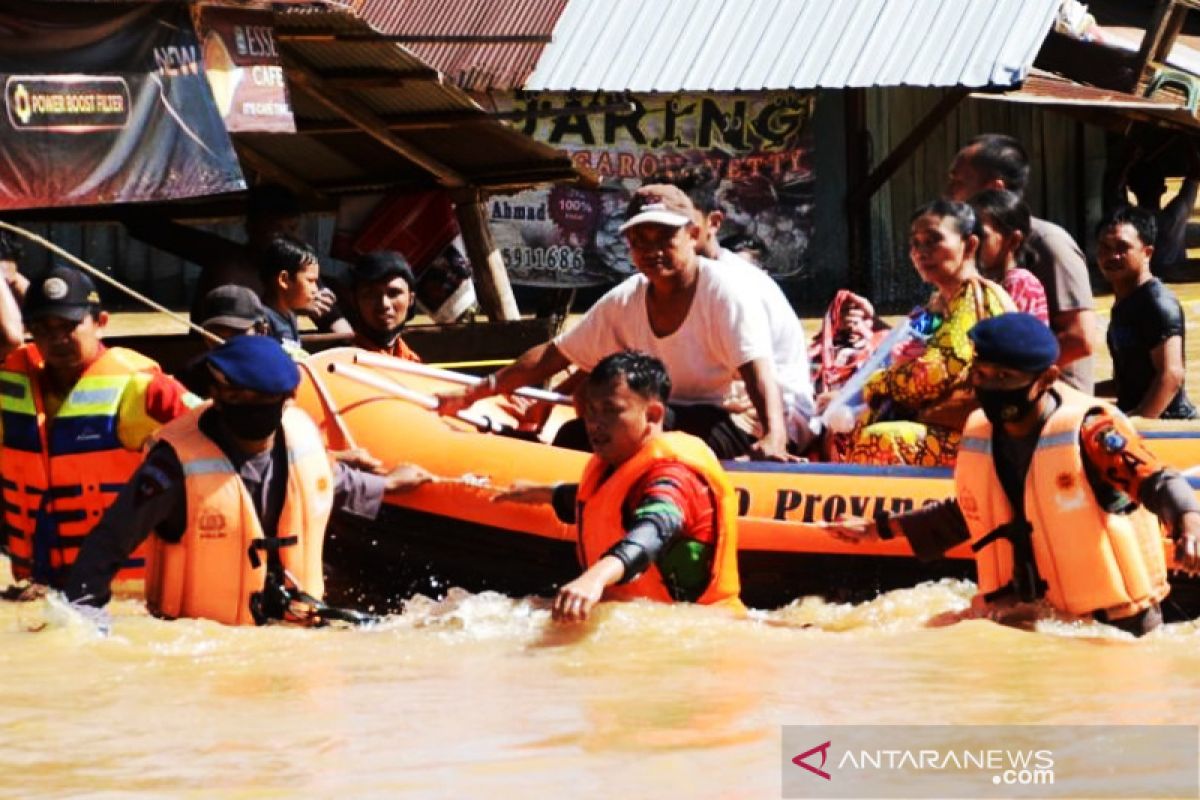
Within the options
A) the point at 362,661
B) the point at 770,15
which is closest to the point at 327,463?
the point at 362,661

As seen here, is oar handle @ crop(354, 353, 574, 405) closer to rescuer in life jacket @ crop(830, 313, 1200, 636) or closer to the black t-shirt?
the black t-shirt

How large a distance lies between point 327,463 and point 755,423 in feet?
6.14

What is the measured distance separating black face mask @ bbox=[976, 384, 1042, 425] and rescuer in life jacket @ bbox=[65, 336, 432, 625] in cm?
Answer: 177

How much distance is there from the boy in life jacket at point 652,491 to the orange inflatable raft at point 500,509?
2.94ft

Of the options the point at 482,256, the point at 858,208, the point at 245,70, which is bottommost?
the point at 858,208

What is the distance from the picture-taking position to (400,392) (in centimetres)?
812

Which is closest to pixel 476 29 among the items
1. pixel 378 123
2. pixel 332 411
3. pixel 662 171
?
pixel 662 171

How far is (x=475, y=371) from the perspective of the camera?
36.1 feet

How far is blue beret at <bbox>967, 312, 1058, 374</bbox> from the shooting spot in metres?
5.95

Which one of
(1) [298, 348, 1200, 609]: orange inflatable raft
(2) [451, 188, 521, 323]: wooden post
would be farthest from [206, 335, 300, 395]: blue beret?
(2) [451, 188, 521, 323]: wooden post

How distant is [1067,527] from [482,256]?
631cm

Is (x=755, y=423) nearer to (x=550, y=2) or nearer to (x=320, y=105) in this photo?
(x=320, y=105)

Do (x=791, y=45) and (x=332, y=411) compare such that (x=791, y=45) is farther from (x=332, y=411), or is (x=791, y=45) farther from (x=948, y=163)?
(x=332, y=411)

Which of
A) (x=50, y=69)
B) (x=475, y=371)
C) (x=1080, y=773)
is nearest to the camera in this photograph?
(x=1080, y=773)
